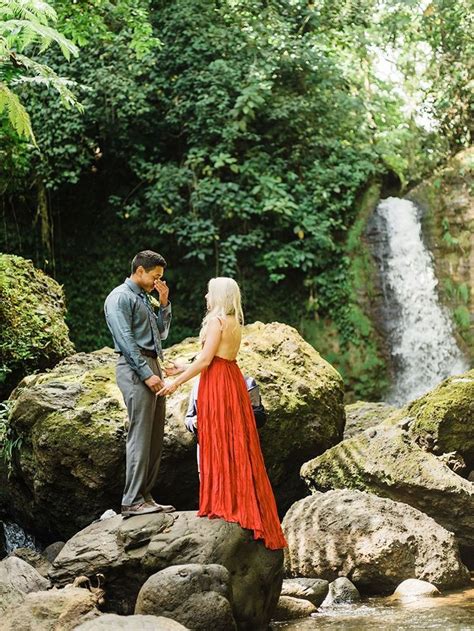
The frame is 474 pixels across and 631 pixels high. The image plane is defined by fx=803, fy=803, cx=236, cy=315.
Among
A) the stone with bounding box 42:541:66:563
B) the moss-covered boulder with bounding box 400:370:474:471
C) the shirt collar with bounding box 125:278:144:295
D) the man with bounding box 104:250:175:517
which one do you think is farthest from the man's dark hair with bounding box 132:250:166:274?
the moss-covered boulder with bounding box 400:370:474:471

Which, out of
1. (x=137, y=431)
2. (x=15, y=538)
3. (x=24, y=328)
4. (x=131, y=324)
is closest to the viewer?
(x=137, y=431)

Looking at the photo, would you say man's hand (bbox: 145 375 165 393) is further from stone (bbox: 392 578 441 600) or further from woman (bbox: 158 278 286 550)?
stone (bbox: 392 578 441 600)

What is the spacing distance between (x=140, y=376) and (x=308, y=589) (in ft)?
7.62

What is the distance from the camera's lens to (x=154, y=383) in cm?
600

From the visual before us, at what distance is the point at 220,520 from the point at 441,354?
1005cm

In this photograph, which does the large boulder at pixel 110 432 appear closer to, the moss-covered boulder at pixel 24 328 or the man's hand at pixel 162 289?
the moss-covered boulder at pixel 24 328

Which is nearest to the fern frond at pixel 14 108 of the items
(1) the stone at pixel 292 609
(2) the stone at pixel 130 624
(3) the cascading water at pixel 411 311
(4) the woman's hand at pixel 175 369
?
(4) the woman's hand at pixel 175 369

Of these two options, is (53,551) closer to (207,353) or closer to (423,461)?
(207,353)

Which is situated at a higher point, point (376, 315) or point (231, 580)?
point (376, 315)

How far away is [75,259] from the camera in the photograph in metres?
16.2

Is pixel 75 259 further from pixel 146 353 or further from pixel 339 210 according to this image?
pixel 146 353

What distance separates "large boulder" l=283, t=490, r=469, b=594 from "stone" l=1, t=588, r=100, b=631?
90.3 inches

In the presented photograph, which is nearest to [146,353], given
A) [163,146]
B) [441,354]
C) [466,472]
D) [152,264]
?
[152,264]

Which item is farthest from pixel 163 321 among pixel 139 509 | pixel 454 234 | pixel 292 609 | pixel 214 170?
pixel 454 234
